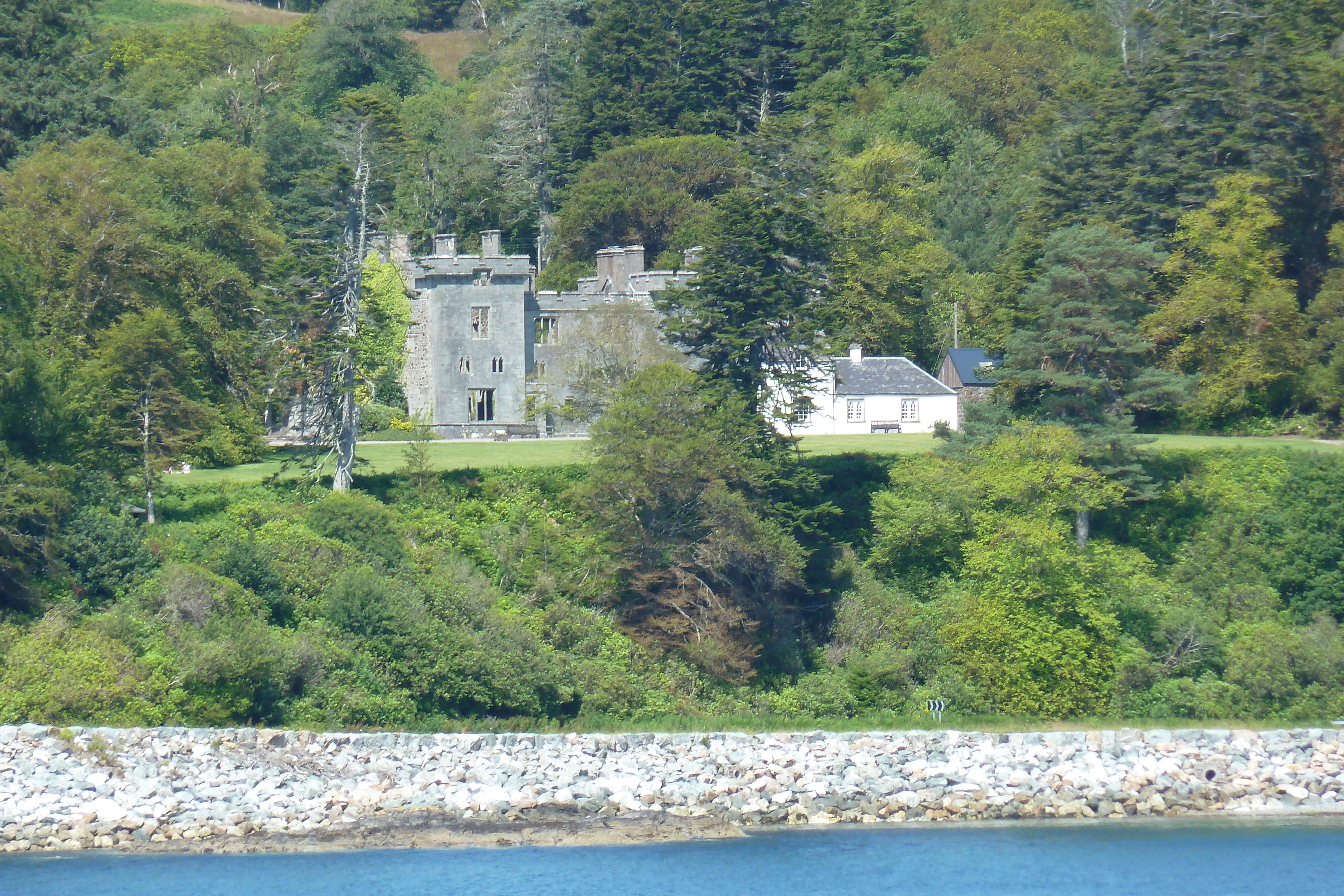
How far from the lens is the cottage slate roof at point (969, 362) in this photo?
49.7 meters

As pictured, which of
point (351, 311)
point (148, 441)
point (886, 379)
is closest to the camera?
point (148, 441)

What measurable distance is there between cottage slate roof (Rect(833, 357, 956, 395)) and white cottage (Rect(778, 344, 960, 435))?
0.01 m

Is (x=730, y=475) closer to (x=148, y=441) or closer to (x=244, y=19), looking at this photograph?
(x=148, y=441)

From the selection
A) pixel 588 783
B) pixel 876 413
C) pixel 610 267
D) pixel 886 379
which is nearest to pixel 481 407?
pixel 610 267

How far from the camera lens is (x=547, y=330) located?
169 ft

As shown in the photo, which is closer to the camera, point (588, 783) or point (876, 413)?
point (588, 783)

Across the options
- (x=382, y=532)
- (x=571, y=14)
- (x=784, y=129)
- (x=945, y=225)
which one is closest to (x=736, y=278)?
(x=784, y=129)

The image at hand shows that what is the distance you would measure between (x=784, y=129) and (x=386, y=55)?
54719mm

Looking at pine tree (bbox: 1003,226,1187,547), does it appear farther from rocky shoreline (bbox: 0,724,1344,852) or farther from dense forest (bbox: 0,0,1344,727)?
rocky shoreline (bbox: 0,724,1344,852)

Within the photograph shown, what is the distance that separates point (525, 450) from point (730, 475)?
9089 mm

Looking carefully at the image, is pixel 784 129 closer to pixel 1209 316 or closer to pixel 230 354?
pixel 1209 316

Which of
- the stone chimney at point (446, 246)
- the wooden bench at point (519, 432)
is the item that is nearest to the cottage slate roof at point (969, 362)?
the wooden bench at point (519, 432)

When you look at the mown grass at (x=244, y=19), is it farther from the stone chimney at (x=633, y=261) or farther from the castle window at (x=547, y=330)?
the castle window at (x=547, y=330)

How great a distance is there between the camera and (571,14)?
7556cm
